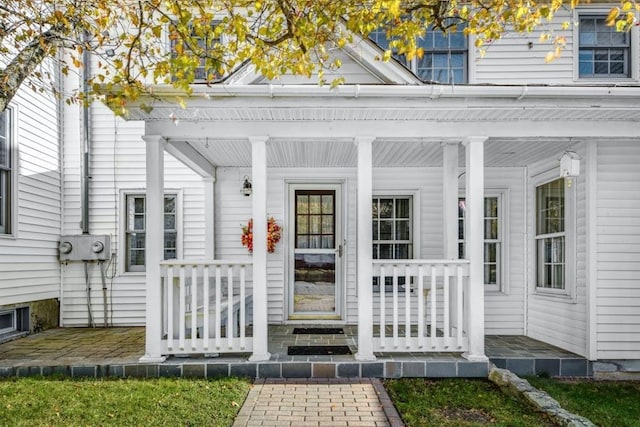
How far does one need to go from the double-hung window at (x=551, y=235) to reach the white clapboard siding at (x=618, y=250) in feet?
1.92

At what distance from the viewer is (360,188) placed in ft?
17.1

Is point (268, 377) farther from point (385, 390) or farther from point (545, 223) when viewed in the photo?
point (545, 223)

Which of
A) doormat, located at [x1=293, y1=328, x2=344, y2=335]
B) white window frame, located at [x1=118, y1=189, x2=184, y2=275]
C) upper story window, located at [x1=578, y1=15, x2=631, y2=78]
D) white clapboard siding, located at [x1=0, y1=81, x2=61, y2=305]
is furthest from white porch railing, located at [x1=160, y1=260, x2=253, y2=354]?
upper story window, located at [x1=578, y1=15, x2=631, y2=78]

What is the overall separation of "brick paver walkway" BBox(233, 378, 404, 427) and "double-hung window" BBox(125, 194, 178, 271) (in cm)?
390

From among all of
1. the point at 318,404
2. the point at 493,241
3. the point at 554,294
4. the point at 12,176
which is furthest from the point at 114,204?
the point at 554,294

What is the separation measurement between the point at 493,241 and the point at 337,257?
2.40 m

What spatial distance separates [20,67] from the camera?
442 cm

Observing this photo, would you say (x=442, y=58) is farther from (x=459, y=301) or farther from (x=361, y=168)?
(x=459, y=301)

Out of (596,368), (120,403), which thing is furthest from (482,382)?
(120,403)

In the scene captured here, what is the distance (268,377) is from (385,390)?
123 centimetres

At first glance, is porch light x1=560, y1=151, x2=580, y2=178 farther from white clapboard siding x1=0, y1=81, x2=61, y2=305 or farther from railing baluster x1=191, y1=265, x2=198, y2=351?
white clapboard siding x1=0, y1=81, x2=61, y2=305

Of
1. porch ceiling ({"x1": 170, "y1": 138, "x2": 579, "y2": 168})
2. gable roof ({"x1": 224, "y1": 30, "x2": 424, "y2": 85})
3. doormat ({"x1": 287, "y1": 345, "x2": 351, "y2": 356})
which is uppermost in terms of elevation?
gable roof ({"x1": 224, "y1": 30, "x2": 424, "y2": 85})

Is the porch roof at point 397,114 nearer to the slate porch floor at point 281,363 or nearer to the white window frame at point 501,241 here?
the white window frame at point 501,241

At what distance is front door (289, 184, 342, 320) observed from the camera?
25.1 feet
